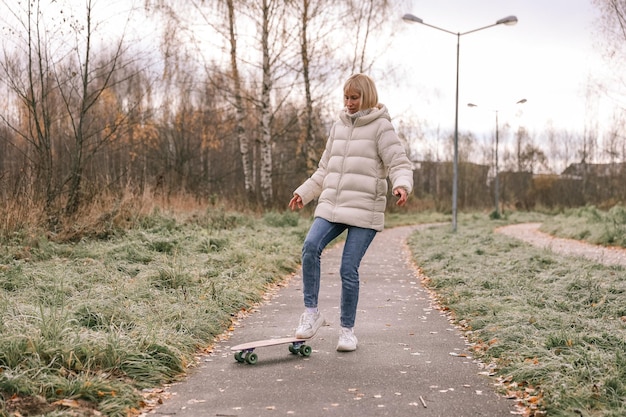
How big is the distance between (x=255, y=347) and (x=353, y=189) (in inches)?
58.8

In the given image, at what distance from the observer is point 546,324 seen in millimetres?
5812

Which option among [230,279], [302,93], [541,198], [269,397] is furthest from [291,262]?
[541,198]

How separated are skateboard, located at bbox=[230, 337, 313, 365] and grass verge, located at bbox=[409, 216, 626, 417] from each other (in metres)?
1.47

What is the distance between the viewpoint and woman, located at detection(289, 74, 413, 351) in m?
5.18

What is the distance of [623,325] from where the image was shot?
588cm

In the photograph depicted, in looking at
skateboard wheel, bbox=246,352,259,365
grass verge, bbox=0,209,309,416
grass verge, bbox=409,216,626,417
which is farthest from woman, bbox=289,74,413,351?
grass verge, bbox=409,216,626,417

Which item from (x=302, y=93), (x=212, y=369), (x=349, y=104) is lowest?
(x=212, y=369)

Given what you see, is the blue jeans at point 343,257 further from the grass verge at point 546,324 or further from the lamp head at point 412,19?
the lamp head at point 412,19

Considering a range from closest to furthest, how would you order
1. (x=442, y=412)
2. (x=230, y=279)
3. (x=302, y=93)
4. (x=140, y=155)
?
(x=442, y=412), (x=230, y=279), (x=302, y=93), (x=140, y=155)

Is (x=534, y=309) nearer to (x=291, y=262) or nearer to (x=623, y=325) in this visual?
(x=623, y=325)

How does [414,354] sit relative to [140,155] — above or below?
below

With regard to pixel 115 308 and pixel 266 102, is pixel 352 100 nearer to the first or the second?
pixel 115 308

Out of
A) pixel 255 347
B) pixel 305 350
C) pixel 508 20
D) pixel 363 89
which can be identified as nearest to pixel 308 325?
pixel 305 350

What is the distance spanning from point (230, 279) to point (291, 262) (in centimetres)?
317
